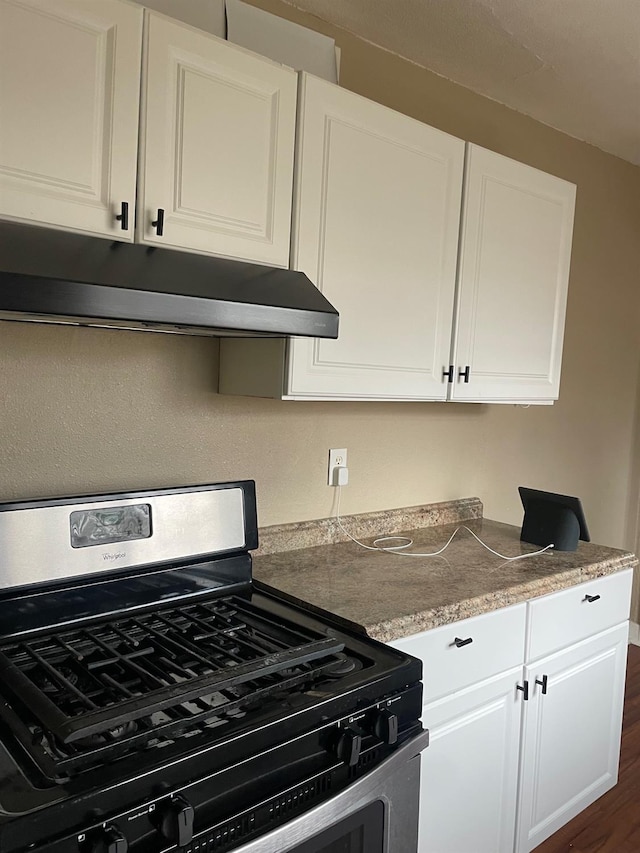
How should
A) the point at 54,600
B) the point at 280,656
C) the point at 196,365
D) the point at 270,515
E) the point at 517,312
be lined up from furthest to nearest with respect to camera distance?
the point at 517,312 < the point at 270,515 < the point at 196,365 < the point at 54,600 < the point at 280,656

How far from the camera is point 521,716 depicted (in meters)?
2.02

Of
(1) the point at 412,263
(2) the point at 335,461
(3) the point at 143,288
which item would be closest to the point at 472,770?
(2) the point at 335,461

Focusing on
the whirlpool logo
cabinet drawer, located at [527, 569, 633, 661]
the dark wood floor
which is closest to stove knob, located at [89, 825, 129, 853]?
the whirlpool logo

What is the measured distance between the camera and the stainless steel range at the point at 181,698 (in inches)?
40.6

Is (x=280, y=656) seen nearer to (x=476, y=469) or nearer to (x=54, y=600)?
(x=54, y=600)

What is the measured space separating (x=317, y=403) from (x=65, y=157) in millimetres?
1137

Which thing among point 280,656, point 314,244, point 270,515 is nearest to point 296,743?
point 280,656

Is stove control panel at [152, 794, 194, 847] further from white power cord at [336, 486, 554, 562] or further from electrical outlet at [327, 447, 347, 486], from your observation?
electrical outlet at [327, 447, 347, 486]

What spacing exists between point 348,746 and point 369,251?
123 centimetres

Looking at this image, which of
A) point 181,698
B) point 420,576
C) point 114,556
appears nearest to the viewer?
point 181,698

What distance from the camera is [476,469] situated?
2.89m

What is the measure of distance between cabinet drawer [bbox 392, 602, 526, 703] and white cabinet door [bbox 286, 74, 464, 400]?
2.15 feet

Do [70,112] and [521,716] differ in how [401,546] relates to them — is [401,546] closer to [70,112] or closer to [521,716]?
[521,716]

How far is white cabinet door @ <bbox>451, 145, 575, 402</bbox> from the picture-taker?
2182 mm
